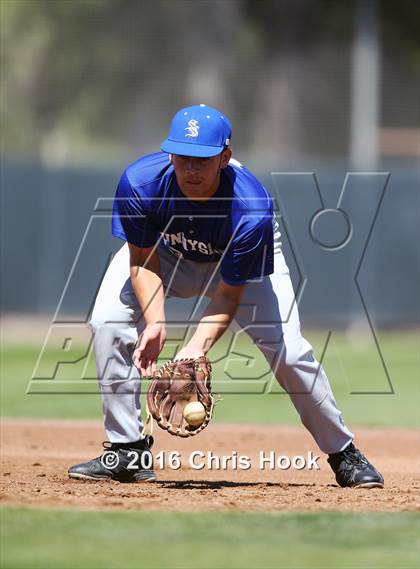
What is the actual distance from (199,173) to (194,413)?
1152 millimetres

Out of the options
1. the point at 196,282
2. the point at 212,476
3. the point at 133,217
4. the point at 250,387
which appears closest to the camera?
the point at 133,217

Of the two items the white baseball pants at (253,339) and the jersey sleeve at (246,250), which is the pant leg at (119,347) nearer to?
the white baseball pants at (253,339)

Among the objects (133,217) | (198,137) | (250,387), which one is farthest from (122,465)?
(250,387)

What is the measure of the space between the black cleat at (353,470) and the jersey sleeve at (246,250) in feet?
3.66

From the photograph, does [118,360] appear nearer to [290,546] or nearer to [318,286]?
[290,546]

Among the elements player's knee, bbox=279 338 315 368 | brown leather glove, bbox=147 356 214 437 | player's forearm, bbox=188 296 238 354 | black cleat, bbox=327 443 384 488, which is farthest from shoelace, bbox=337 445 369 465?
player's forearm, bbox=188 296 238 354

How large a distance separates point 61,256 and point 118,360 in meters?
12.4

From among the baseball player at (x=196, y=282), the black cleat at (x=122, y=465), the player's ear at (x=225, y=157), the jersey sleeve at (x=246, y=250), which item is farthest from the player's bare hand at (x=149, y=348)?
the player's ear at (x=225, y=157)

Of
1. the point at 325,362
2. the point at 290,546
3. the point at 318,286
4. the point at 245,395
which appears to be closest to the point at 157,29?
the point at 318,286

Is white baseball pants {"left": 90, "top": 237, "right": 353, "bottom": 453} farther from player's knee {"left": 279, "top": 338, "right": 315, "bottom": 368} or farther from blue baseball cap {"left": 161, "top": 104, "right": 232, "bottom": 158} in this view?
blue baseball cap {"left": 161, "top": 104, "right": 232, "bottom": 158}

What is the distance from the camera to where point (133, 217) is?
547cm

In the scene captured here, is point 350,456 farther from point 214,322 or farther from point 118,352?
point 118,352

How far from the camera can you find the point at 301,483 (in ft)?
20.3

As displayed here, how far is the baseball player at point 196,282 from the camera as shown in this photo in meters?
5.25
